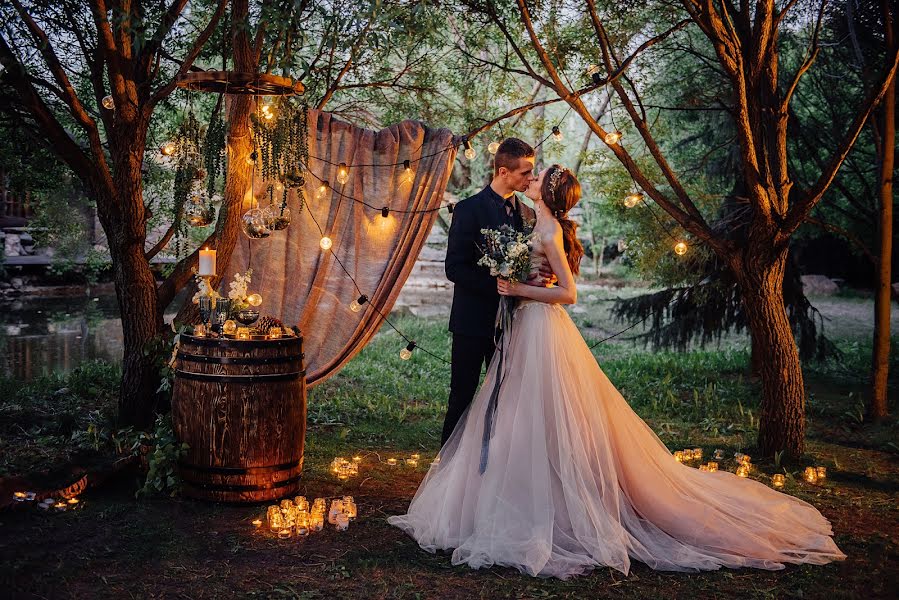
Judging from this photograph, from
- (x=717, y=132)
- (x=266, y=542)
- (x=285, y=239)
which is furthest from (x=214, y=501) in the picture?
(x=717, y=132)

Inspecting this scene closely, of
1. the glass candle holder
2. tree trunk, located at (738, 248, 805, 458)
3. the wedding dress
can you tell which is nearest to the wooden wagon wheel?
the wedding dress

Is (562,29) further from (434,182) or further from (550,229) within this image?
(550,229)

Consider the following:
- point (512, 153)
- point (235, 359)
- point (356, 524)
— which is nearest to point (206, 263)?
point (235, 359)

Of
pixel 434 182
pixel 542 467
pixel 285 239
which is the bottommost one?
pixel 542 467

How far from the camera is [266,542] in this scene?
3.73 m

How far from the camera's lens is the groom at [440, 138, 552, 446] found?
4.35 m

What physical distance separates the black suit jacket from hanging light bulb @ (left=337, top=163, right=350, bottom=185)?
1.56 meters

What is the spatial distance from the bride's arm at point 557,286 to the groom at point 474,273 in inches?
14.1

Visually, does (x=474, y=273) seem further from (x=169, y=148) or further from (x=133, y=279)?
(x=133, y=279)

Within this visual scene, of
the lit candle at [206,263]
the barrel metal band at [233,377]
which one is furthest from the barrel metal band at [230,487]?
the lit candle at [206,263]

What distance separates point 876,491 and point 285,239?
4.26 m

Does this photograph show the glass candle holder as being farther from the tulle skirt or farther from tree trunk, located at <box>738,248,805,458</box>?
the tulle skirt

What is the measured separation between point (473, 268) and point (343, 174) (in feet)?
5.72

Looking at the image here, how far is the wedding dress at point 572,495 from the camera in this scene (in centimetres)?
348
